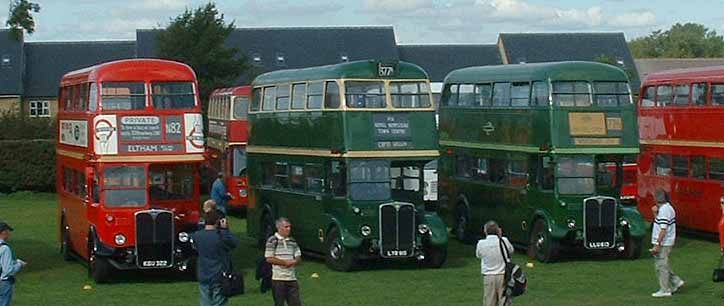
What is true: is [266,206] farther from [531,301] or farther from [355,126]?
[531,301]

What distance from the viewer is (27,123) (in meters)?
57.7

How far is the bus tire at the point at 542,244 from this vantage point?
28234mm

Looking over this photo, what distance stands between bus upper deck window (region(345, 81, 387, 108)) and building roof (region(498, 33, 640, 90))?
7249 centimetres

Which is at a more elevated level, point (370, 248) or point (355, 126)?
point (355, 126)

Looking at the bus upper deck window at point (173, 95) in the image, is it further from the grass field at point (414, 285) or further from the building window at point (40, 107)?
the building window at point (40, 107)

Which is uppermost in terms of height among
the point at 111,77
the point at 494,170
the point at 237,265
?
the point at 111,77

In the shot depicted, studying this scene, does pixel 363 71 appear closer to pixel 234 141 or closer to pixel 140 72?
pixel 140 72

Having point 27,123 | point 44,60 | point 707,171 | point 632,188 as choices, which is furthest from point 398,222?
point 44,60

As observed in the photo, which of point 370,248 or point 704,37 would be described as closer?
point 370,248

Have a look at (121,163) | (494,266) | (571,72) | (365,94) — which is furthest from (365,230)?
(494,266)

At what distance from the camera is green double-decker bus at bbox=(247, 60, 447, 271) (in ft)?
87.6

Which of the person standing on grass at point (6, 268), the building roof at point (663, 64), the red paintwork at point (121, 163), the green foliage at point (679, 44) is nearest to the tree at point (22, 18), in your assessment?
the red paintwork at point (121, 163)

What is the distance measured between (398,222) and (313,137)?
9.28 ft

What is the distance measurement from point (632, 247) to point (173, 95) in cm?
1013
